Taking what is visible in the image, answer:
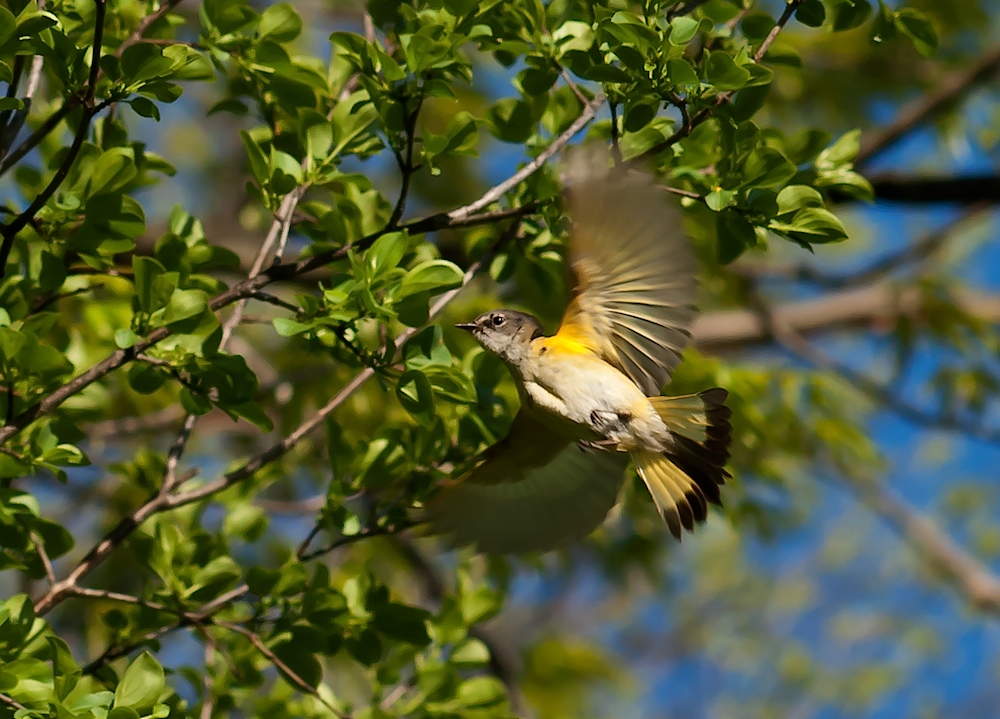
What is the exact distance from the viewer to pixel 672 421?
276 centimetres

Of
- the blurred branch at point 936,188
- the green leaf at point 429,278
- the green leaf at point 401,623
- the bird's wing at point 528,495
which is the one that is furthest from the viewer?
the blurred branch at point 936,188

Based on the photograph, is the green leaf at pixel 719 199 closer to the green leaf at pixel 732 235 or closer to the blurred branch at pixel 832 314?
the green leaf at pixel 732 235

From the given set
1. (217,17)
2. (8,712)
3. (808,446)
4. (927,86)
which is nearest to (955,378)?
(808,446)

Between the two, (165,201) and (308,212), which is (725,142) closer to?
(308,212)

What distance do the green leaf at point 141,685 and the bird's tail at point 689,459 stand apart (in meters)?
1.17

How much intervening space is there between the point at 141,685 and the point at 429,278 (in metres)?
0.84

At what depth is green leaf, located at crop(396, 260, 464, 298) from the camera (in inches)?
80.7

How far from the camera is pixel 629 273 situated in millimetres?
2559

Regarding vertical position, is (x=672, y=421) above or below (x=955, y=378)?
above

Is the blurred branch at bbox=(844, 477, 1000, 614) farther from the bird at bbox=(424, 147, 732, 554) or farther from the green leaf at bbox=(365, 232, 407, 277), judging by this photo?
the green leaf at bbox=(365, 232, 407, 277)

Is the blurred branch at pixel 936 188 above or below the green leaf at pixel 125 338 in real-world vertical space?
below

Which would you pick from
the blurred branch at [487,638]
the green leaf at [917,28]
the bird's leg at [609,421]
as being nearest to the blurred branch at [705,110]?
the green leaf at [917,28]

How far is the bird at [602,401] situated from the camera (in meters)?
2.43

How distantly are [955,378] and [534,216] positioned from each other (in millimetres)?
3024
